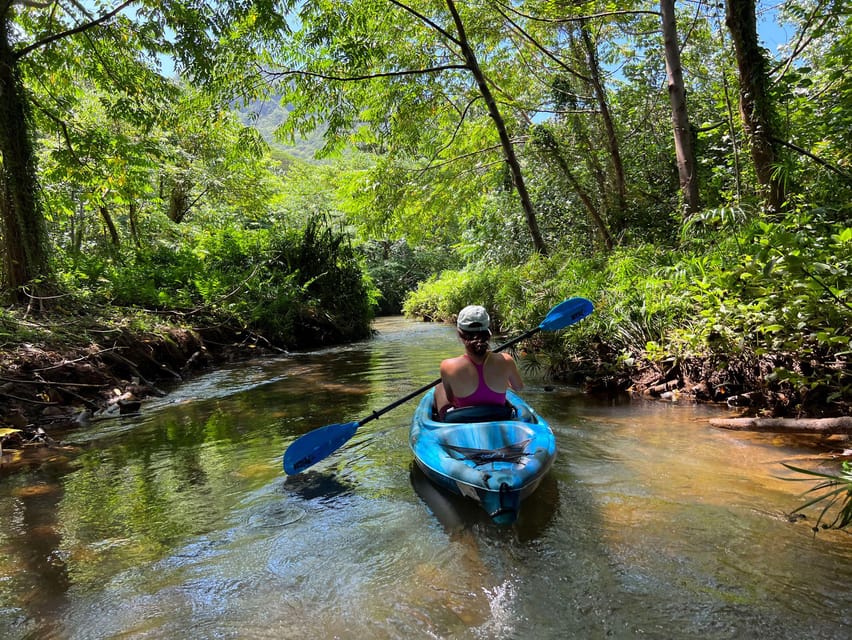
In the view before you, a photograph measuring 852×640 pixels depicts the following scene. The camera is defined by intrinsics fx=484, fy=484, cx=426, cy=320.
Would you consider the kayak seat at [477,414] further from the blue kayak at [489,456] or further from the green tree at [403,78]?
the green tree at [403,78]

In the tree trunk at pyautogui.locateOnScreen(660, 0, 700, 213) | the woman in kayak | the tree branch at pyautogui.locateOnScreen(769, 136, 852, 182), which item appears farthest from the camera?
the tree trunk at pyautogui.locateOnScreen(660, 0, 700, 213)

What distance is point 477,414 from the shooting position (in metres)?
3.47

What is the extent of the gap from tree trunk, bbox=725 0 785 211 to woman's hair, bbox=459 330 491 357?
366cm

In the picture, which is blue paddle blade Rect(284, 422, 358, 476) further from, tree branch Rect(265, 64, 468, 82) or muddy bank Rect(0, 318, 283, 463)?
tree branch Rect(265, 64, 468, 82)

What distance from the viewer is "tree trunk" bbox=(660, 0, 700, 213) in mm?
5973

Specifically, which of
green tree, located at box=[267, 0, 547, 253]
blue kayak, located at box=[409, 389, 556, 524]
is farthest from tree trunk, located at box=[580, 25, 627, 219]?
blue kayak, located at box=[409, 389, 556, 524]

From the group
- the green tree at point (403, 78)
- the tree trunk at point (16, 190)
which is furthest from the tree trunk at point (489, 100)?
the tree trunk at point (16, 190)

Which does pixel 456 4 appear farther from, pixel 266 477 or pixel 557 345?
pixel 266 477

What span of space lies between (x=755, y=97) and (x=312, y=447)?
5429mm

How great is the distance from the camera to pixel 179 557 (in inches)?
104

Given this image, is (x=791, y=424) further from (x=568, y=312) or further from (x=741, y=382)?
(x=568, y=312)

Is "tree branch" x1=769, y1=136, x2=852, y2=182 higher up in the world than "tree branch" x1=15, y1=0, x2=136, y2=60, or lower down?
lower down

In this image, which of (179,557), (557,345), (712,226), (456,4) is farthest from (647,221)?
(179,557)

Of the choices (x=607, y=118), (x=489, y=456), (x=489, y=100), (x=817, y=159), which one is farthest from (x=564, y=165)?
(x=489, y=456)
